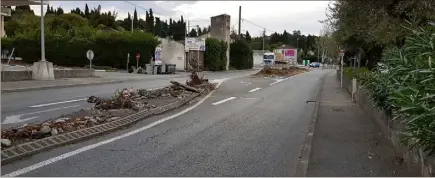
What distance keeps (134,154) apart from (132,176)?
55.7 inches

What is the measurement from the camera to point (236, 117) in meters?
13.1

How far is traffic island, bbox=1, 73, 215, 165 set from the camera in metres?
7.36

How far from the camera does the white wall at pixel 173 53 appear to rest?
56987 mm

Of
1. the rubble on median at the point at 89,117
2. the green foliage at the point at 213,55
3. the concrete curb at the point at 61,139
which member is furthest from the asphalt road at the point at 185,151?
the green foliage at the point at 213,55

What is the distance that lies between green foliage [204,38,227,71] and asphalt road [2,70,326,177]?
47071mm

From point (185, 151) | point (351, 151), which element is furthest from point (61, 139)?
point (351, 151)

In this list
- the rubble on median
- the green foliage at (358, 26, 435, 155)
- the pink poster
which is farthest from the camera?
the pink poster

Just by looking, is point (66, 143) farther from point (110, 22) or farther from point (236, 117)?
point (110, 22)

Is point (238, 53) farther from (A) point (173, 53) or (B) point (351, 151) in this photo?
(B) point (351, 151)

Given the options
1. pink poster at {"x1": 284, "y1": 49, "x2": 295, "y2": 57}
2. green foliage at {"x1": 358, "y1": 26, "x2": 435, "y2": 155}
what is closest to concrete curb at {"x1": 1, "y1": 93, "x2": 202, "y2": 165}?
green foliage at {"x1": 358, "y1": 26, "x2": 435, "y2": 155}

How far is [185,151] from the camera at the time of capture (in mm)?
7977

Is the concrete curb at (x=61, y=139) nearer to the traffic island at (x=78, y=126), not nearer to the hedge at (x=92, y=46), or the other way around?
the traffic island at (x=78, y=126)

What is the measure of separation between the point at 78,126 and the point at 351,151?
17.2ft

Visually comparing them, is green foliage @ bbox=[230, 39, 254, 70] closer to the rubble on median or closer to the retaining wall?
the rubble on median
